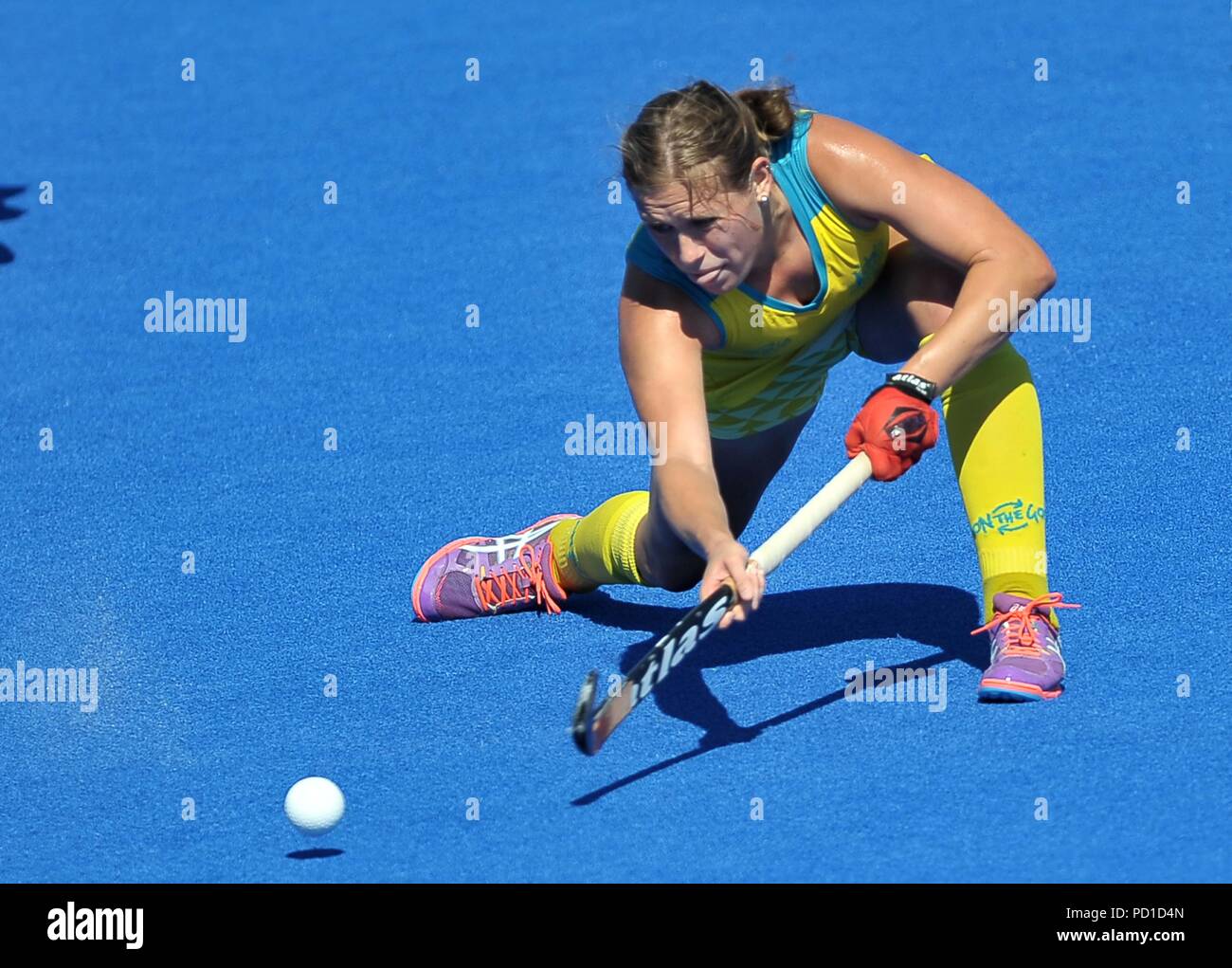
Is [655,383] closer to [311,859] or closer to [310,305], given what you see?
[311,859]

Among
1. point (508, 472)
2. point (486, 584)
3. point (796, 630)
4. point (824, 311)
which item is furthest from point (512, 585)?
point (824, 311)

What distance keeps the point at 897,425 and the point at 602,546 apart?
0.96 m

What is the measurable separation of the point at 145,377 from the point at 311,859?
3.10m

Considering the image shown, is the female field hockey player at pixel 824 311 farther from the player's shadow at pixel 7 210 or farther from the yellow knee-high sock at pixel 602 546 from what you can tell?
the player's shadow at pixel 7 210

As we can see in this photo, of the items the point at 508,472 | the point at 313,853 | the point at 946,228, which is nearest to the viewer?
the point at 313,853

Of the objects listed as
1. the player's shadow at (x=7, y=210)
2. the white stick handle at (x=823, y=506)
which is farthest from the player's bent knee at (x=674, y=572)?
the player's shadow at (x=7, y=210)

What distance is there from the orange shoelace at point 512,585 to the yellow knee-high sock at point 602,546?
0.05 m

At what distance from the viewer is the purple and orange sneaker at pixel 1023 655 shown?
387 centimetres

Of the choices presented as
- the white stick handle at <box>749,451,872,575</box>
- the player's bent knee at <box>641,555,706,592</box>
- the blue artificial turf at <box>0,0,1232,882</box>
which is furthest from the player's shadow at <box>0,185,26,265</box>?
the white stick handle at <box>749,451,872,575</box>

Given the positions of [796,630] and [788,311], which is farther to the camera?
[796,630]

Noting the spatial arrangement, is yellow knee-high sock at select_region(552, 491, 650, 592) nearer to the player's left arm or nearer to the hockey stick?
the hockey stick

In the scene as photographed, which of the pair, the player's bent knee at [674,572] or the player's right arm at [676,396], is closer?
the player's right arm at [676,396]

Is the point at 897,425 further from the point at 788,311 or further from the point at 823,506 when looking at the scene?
the point at 788,311

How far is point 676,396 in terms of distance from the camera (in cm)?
378
